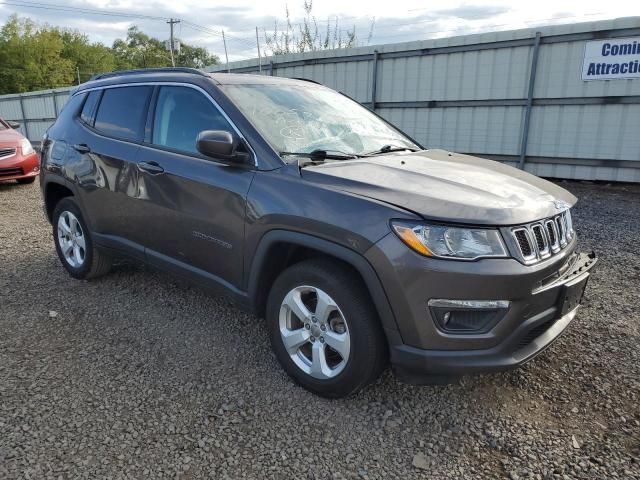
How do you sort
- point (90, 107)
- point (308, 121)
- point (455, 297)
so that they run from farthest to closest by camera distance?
point (90, 107), point (308, 121), point (455, 297)

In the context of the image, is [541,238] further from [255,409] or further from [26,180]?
[26,180]

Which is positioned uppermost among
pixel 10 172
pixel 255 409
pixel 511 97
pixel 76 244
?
pixel 511 97

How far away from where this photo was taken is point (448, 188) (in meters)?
2.58

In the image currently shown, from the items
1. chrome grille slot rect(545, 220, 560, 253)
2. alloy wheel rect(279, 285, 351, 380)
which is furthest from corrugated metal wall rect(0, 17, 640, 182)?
alloy wheel rect(279, 285, 351, 380)

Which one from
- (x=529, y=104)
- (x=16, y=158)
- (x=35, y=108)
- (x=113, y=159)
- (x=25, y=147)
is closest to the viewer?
(x=113, y=159)

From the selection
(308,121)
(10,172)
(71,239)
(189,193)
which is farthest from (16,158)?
(308,121)

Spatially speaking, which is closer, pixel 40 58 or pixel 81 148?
pixel 81 148

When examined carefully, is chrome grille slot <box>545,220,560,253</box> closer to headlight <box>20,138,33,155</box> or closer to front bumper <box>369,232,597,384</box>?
front bumper <box>369,232,597,384</box>

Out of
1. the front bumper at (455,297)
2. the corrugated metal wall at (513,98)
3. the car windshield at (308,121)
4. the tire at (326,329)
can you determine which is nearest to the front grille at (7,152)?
the corrugated metal wall at (513,98)

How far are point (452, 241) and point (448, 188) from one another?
391mm

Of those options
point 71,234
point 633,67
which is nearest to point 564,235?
point 71,234

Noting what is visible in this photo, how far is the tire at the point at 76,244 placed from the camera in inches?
175

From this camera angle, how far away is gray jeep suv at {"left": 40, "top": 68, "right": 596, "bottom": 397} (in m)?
2.32

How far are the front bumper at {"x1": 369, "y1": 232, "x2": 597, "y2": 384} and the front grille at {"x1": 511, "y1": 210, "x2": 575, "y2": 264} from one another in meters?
0.07
